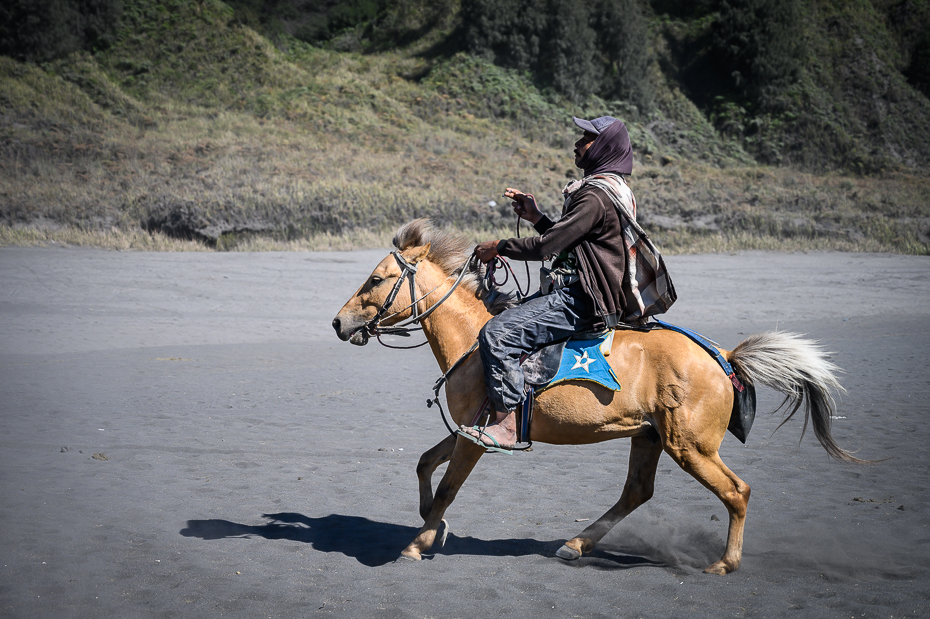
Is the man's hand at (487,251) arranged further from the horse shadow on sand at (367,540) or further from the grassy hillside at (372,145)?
the grassy hillside at (372,145)

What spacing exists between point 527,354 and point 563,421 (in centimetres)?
46

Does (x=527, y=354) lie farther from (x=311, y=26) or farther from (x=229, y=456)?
(x=311, y=26)

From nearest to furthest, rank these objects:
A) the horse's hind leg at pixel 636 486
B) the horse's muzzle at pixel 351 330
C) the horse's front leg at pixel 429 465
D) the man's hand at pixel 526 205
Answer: the man's hand at pixel 526 205 → the horse's muzzle at pixel 351 330 → the horse's hind leg at pixel 636 486 → the horse's front leg at pixel 429 465

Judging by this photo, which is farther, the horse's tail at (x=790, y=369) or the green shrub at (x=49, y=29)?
the green shrub at (x=49, y=29)

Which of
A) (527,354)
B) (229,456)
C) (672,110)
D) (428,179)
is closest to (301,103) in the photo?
(428,179)

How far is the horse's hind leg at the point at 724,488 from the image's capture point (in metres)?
4.54

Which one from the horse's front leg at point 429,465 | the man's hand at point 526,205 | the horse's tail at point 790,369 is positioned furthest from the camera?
the horse's front leg at point 429,465

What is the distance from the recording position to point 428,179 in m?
28.6

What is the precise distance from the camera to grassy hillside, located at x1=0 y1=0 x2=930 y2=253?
2247 cm

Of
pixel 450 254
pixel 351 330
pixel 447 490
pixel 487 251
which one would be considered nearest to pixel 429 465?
pixel 447 490

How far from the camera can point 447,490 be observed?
483 cm

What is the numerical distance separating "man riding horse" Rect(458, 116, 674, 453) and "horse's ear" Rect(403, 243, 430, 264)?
48cm

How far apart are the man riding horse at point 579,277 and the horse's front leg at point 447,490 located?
27cm

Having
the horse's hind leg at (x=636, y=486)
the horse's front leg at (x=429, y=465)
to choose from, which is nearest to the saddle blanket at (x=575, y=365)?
the horse's hind leg at (x=636, y=486)
